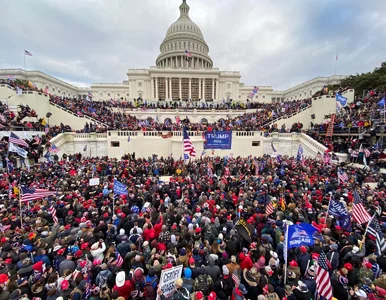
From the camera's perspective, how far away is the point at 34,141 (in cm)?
1661

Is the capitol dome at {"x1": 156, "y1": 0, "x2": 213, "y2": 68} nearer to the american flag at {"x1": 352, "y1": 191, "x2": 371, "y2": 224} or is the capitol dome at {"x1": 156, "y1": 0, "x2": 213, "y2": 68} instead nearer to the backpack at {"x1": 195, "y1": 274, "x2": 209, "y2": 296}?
the american flag at {"x1": 352, "y1": 191, "x2": 371, "y2": 224}

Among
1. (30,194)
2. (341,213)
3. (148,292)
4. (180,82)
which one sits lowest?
(148,292)

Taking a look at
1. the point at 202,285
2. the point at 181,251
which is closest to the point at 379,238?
the point at 202,285

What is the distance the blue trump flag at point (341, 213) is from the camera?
6.29 m

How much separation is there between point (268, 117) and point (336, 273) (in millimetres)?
27192

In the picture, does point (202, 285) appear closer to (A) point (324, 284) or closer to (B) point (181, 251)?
(B) point (181, 251)

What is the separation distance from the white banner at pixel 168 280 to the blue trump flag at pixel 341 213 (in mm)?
5909

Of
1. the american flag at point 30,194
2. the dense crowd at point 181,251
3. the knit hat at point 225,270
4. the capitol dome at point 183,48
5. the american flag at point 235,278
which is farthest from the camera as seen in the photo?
the capitol dome at point 183,48

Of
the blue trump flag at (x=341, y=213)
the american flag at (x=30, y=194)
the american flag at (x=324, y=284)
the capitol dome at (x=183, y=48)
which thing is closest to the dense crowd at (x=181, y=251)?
the blue trump flag at (x=341, y=213)

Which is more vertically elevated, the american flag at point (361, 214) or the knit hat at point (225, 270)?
the american flag at point (361, 214)

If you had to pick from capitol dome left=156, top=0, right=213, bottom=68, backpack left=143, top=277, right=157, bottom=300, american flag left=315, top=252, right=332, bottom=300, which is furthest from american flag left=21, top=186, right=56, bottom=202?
capitol dome left=156, top=0, right=213, bottom=68

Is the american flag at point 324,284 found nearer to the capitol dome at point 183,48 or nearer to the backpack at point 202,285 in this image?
the backpack at point 202,285

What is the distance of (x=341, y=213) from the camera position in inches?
247

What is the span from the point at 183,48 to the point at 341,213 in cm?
8018
